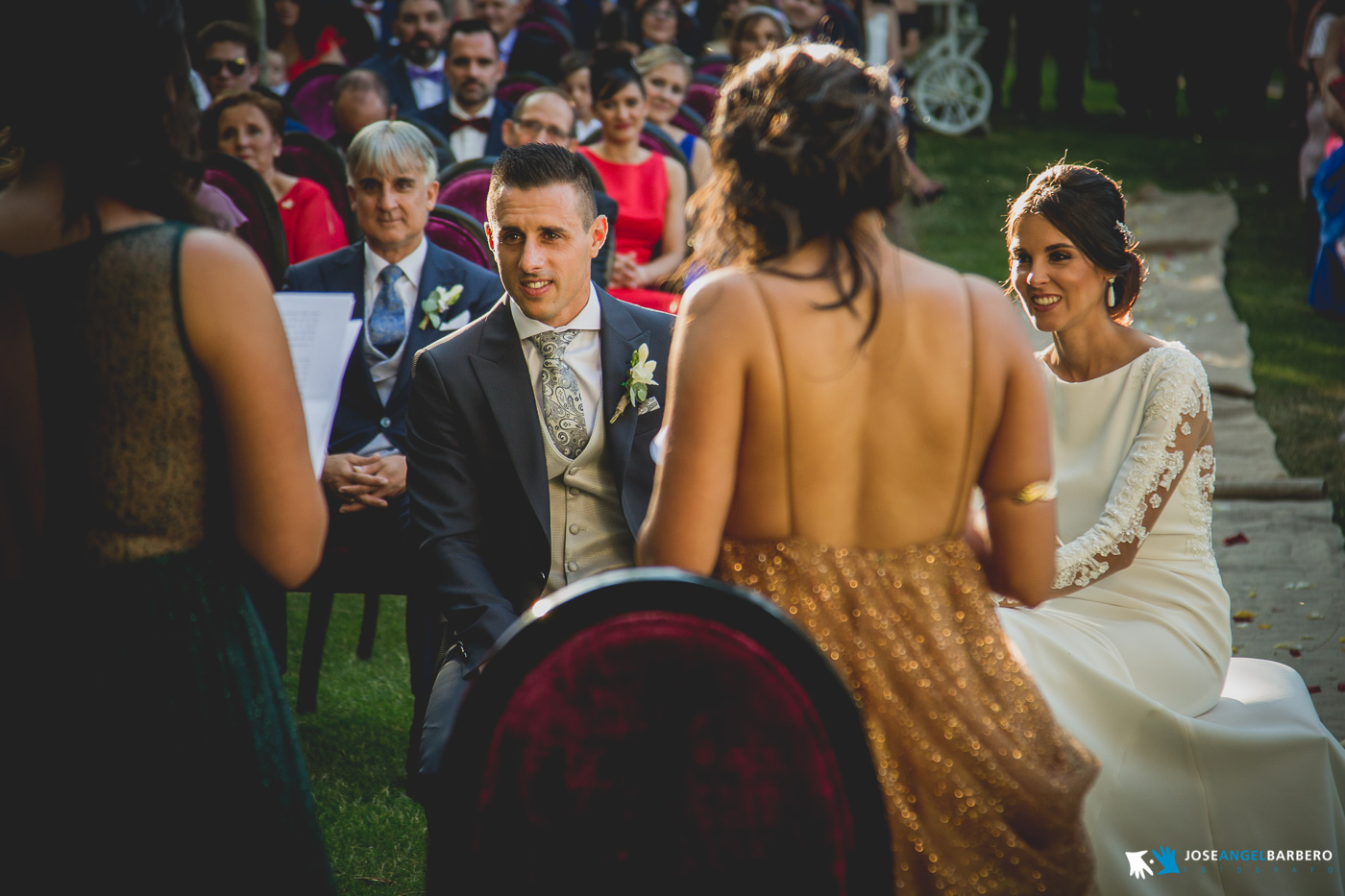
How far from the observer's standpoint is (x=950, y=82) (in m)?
14.9

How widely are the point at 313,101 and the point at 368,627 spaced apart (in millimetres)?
5265

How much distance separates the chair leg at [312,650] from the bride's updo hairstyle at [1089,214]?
2390 mm

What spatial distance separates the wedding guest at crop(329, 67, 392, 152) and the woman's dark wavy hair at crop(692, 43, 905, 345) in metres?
5.59

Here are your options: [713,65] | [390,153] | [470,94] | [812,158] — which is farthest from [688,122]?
[812,158]

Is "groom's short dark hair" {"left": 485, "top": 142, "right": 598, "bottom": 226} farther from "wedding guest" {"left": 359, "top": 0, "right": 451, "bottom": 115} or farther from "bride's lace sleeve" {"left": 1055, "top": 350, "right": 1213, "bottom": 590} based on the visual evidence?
"wedding guest" {"left": 359, "top": 0, "right": 451, "bottom": 115}

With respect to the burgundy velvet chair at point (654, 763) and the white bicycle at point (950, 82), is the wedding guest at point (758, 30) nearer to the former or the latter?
the white bicycle at point (950, 82)

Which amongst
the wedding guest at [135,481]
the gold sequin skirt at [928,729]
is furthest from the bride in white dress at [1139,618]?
the wedding guest at [135,481]

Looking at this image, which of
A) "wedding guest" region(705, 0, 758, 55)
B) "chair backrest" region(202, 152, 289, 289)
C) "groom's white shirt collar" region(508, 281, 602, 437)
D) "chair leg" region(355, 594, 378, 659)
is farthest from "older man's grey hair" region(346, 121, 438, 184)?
"wedding guest" region(705, 0, 758, 55)

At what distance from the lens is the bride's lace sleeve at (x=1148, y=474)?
9.18ft

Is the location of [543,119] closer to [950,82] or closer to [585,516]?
[585,516]

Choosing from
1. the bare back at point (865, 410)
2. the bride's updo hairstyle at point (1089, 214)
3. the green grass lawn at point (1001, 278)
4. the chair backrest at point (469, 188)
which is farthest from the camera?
the chair backrest at point (469, 188)

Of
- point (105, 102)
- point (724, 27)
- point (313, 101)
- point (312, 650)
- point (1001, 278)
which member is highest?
point (724, 27)

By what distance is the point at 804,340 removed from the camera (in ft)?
5.08

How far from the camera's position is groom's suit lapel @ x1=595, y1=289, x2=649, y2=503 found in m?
2.64
